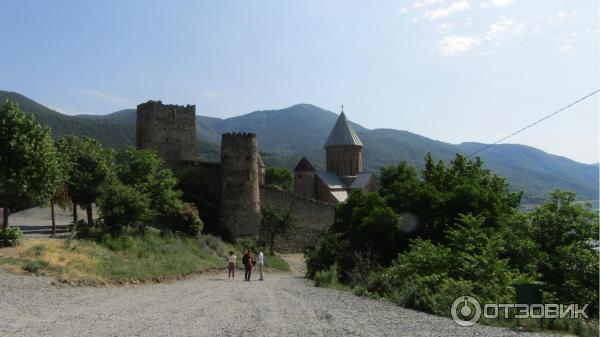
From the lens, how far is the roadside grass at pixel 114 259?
16.8 metres

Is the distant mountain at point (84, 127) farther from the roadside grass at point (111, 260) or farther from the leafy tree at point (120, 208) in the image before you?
the roadside grass at point (111, 260)

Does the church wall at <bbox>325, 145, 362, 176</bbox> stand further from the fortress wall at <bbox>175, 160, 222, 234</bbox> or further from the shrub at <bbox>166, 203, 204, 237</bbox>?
the shrub at <bbox>166, 203, 204, 237</bbox>

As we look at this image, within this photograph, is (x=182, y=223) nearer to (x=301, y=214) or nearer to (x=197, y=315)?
(x=301, y=214)

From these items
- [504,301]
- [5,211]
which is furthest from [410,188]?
[5,211]

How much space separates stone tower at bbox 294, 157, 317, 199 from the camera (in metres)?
53.6

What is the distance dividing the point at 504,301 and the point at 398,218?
46.1ft

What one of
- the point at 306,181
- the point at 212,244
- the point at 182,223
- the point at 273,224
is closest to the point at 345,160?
the point at 306,181

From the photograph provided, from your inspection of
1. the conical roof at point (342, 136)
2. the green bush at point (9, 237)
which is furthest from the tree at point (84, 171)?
the conical roof at point (342, 136)

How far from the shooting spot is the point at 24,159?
65.3 ft

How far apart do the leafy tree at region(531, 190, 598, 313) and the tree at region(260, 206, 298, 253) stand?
2113cm

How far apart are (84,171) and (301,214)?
18.7 meters

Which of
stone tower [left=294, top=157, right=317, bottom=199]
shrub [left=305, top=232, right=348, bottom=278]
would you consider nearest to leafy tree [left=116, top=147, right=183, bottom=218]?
shrub [left=305, top=232, right=348, bottom=278]

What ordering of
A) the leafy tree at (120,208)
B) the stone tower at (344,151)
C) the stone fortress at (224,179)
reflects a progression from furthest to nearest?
the stone tower at (344,151)
the stone fortress at (224,179)
the leafy tree at (120,208)

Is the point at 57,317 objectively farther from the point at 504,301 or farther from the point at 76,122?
the point at 76,122
